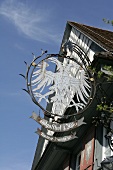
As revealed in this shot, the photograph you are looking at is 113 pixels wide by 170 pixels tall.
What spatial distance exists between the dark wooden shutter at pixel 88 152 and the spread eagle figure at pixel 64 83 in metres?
2.15

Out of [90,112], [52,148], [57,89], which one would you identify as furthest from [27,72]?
[52,148]

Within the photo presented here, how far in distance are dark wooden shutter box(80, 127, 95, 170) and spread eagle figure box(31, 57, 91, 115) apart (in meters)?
2.15

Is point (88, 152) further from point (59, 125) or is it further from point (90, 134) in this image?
point (59, 125)

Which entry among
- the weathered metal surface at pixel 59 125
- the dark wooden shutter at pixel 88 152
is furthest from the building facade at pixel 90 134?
the weathered metal surface at pixel 59 125

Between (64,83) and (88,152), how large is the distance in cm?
319

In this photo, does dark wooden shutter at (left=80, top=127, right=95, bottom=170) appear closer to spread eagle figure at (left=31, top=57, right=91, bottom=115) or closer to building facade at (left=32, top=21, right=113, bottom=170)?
building facade at (left=32, top=21, right=113, bottom=170)

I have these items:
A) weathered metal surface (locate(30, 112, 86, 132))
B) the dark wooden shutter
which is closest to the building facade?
the dark wooden shutter

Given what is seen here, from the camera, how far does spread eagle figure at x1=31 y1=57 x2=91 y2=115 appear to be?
10.1m

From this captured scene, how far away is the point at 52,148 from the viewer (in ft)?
48.2

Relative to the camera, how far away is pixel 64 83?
10188 millimetres

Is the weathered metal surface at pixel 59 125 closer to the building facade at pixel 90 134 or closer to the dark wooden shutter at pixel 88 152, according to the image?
the building facade at pixel 90 134

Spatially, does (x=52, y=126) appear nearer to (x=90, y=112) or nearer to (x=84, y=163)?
(x=90, y=112)

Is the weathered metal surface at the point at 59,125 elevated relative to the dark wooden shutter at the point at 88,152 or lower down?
lower down

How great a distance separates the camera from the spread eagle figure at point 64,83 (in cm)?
1008
